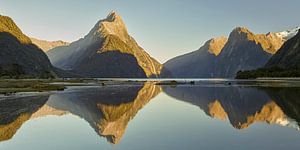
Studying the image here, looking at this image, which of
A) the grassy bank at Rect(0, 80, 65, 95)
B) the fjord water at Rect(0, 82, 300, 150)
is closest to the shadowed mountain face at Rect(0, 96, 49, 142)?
the fjord water at Rect(0, 82, 300, 150)

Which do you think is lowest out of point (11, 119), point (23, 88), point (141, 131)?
point (23, 88)

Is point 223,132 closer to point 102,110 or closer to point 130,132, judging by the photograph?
point 130,132

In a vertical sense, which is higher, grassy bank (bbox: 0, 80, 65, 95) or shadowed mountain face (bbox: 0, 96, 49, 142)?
shadowed mountain face (bbox: 0, 96, 49, 142)

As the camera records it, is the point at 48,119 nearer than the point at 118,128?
No

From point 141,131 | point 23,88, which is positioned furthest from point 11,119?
point 23,88

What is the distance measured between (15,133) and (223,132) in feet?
61.0

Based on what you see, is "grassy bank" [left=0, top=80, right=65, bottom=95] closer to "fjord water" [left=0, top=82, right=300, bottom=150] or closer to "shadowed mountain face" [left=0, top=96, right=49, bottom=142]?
"shadowed mountain face" [left=0, top=96, right=49, bottom=142]

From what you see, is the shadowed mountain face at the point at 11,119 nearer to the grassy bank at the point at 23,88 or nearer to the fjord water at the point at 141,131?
the fjord water at the point at 141,131

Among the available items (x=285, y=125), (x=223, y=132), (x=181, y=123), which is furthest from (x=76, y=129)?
(x=285, y=125)

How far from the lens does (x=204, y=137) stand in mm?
26922

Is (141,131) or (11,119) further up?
(141,131)

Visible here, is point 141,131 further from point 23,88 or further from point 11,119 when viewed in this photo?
point 23,88

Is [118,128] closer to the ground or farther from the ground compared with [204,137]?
closer to the ground

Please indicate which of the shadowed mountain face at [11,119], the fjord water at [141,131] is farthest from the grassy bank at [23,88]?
the fjord water at [141,131]
